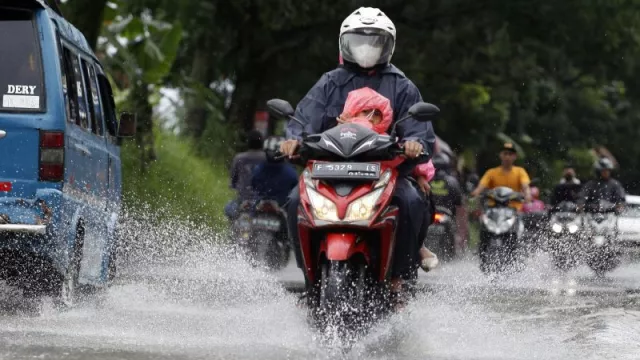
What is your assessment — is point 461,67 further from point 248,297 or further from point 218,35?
point 248,297

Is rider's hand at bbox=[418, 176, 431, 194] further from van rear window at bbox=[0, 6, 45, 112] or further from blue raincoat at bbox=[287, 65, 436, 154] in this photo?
van rear window at bbox=[0, 6, 45, 112]

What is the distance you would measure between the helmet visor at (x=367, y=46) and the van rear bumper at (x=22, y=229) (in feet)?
6.85

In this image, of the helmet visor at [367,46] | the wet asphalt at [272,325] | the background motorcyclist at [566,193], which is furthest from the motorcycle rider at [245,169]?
the helmet visor at [367,46]

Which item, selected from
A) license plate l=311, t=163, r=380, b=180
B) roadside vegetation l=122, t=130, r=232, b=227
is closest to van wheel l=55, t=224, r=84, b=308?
license plate l=311, t=163, r=380, b=180

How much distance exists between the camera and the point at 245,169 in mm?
18906

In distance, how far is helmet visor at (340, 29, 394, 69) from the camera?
9586mm

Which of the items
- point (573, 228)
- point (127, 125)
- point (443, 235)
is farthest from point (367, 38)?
point (573, 228)

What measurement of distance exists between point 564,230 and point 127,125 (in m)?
9.04

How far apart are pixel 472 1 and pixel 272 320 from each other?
1962 cm

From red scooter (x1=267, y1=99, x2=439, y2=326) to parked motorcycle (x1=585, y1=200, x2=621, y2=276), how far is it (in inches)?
472

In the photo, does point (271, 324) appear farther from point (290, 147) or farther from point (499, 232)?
point (499, 232)

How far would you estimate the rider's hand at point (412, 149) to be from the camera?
9.07 m

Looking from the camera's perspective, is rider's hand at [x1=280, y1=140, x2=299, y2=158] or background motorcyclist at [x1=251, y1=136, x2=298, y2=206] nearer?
rider's hand at [x1=280, y1=140, x2=299, y2=158]

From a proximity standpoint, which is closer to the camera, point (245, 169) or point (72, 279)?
point (72, 279)
